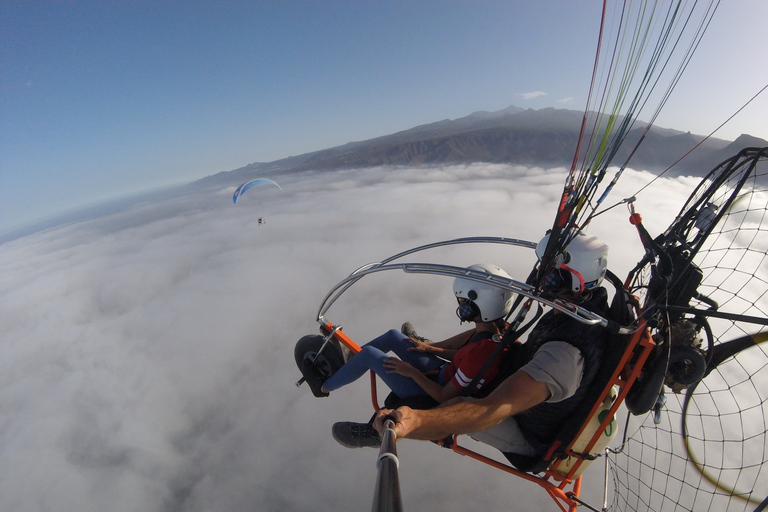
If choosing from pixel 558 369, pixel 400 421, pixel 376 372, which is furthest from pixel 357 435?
pixel 558 369

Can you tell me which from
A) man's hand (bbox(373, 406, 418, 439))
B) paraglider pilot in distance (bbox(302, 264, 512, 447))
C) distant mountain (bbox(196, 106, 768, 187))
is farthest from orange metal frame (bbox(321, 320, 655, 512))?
distant mountain (bbox(196, 106, 768, 187))

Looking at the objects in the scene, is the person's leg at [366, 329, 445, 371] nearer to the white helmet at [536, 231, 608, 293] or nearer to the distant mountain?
the white helmet at [536, 231, 608, 293]

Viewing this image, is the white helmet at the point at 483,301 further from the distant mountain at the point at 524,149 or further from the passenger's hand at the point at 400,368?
the distant mountain at the point at 524,149

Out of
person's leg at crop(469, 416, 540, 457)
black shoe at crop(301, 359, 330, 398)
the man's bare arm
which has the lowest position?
black shoe at crop(301, 359, 330, 398)

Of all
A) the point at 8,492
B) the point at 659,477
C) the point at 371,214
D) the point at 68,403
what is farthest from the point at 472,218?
the point at 8,492

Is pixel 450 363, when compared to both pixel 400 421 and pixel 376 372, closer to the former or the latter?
pixel 376 372

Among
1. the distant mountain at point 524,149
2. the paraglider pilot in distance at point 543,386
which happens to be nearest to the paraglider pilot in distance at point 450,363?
the paraglider pilot in distance at point 543,386
